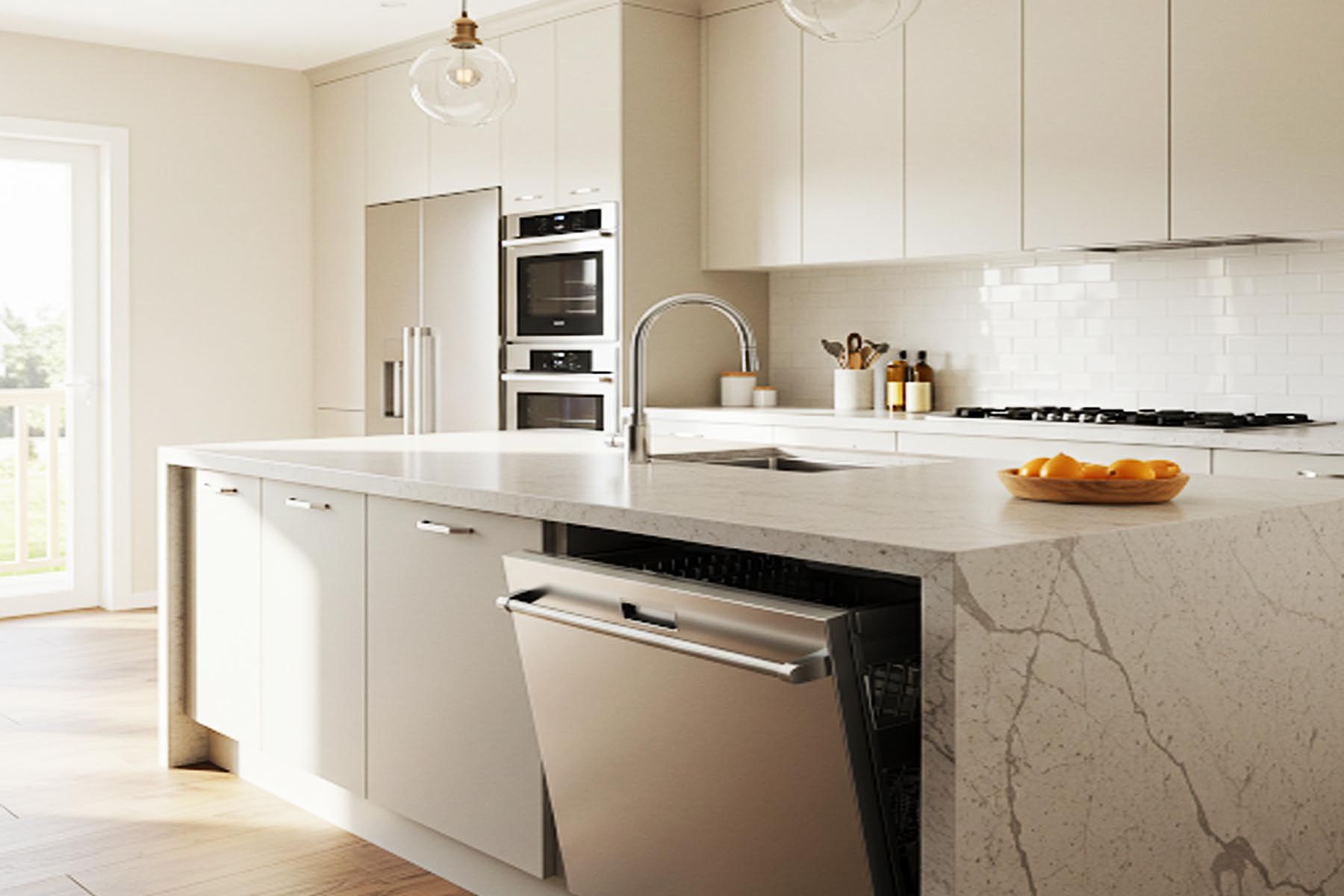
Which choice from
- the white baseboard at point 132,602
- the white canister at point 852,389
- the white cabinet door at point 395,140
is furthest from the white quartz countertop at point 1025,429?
the white baseboard at point 132,602

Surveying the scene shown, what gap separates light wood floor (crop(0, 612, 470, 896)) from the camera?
301 cm

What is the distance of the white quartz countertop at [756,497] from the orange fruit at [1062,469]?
0.05 meters

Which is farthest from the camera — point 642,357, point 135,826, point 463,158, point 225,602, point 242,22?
point 463,158

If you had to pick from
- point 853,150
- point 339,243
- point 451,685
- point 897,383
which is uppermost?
point 853,150

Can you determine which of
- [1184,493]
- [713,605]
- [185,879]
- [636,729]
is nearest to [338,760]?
[185,879]

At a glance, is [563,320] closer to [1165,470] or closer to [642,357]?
[642,357]

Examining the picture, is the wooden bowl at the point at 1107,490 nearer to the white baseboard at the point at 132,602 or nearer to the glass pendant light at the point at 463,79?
the glass pendant light at the point at 463,79

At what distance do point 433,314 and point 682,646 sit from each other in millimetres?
4248

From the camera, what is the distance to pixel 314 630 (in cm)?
323

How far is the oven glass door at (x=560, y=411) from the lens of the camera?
18.2ft

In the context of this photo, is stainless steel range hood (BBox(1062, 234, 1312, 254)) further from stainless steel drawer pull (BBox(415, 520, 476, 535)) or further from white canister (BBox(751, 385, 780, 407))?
stainless steel drawer pull (BBox(415, 520, 476, 535))

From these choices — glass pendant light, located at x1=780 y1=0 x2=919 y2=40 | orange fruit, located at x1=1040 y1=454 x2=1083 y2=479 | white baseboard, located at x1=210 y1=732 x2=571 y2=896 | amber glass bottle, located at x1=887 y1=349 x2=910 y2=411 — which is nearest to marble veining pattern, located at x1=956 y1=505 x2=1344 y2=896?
orange fruit, located at x1=1040 y1=454 x2=1083 y2=479

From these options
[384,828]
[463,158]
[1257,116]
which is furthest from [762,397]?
[384,828]

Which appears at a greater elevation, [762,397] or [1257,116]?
[1257,116]
